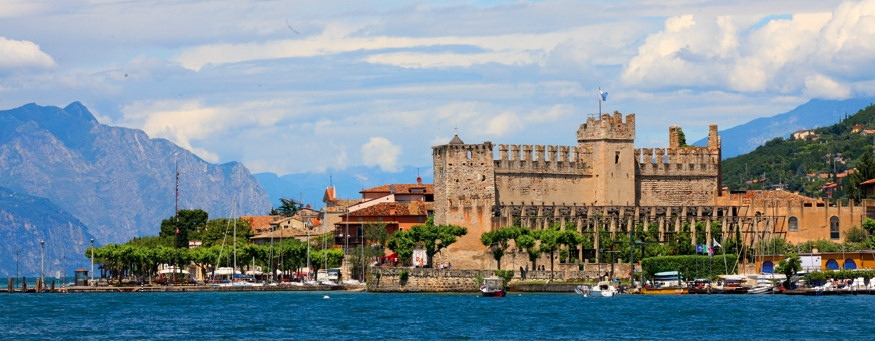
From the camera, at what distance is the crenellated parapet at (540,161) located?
289ft

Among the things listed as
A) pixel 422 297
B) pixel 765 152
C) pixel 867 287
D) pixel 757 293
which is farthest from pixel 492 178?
pixel 765 152

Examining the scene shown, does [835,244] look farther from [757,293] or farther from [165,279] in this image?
[165,279]

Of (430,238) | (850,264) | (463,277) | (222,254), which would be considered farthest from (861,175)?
(222,254)

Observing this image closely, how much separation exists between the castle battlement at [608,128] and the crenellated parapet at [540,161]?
3.89ft

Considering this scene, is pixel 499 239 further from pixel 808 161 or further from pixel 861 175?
pixel 808 161

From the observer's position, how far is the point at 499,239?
83250mm

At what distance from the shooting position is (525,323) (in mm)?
62375

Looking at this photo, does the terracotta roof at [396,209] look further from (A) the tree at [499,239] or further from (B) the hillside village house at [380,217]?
(A) the tree at [499,239]

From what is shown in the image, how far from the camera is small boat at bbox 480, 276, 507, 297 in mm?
79312

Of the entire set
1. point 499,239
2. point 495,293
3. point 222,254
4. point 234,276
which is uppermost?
point 499,239

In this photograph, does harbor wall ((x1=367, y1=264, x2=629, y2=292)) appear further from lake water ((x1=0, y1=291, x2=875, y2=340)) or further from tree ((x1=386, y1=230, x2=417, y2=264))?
tree ((x1=386, y1=230, x2=417, y2=264))

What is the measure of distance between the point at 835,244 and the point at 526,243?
18.2 m

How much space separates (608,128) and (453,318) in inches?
1088

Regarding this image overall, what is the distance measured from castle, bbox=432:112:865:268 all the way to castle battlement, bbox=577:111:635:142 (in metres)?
0.06
